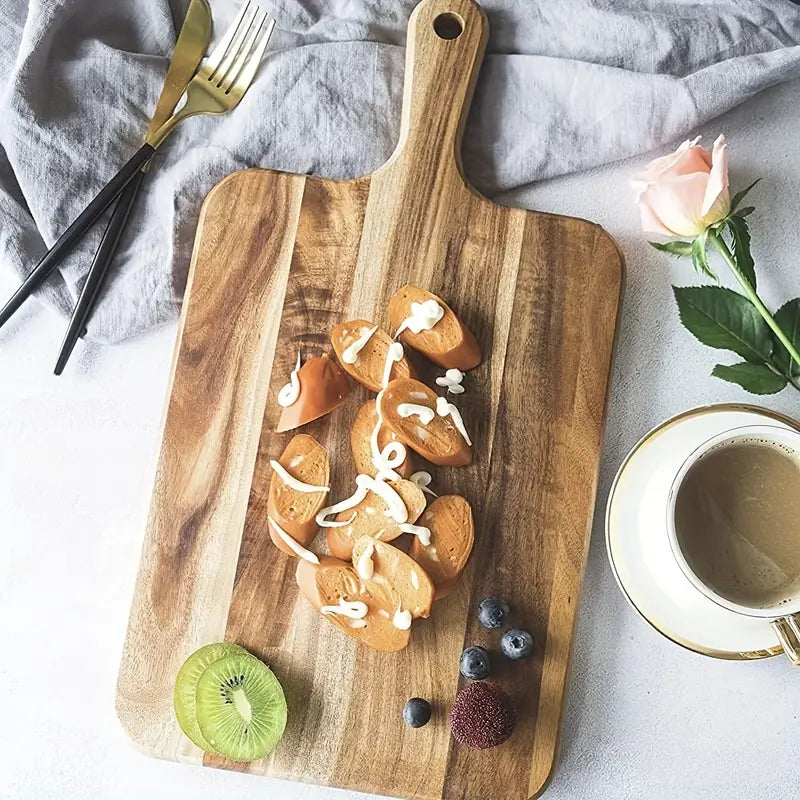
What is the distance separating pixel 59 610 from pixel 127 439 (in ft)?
0.86


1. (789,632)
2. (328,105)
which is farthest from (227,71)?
(789,632)

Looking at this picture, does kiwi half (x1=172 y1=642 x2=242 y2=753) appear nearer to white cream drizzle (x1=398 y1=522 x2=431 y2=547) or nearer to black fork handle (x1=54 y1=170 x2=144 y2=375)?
white cream drizzle (x1=398 y1=522 x2=431 y2=547)

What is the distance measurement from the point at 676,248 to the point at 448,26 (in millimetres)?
434

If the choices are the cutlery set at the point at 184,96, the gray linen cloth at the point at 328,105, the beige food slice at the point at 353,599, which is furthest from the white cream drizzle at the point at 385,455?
the cutlery set at the point at 184,96

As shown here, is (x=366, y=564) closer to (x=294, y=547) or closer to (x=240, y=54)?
(x=294, y=547)

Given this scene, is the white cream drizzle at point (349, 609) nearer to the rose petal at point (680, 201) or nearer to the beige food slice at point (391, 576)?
the beige food slice at point (391, 576)

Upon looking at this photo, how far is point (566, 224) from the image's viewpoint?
1.30 m

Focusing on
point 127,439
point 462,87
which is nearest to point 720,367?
point 462,87

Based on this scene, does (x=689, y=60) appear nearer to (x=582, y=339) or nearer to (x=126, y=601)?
(x=582, y=339)

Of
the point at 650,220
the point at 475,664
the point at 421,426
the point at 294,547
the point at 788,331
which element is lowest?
the point at 475,664

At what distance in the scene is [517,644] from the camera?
1.23 m

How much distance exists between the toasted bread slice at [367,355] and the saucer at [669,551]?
12.5 inches

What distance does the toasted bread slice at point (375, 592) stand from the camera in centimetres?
122

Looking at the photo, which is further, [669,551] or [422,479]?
[422,479]
